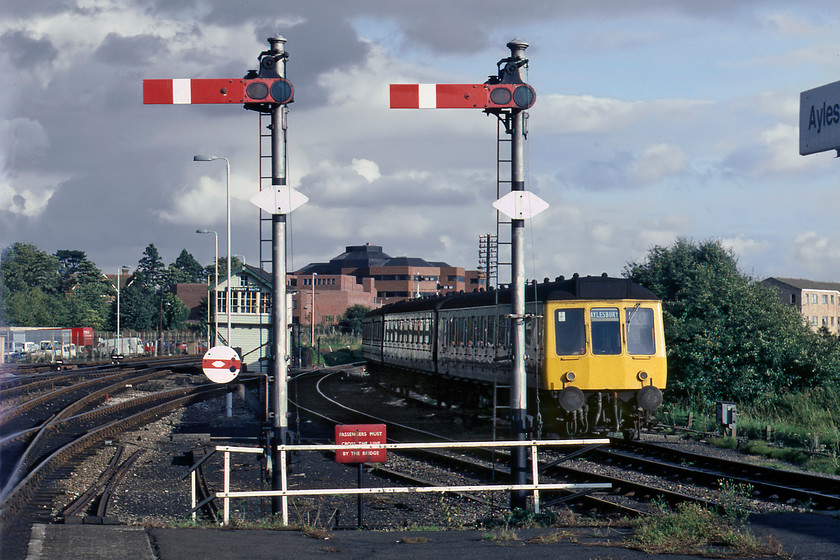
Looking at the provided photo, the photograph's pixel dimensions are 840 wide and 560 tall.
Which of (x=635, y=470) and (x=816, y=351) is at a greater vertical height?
(x=816, y=351)

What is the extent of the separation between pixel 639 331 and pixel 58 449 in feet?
35.8

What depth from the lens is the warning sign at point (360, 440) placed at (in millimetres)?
10602

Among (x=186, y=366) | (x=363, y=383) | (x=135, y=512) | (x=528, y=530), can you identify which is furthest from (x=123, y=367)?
(x=528, y=530)

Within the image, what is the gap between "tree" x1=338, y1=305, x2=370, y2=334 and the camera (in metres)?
95.2

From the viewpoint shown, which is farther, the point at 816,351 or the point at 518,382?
the point at 816,351

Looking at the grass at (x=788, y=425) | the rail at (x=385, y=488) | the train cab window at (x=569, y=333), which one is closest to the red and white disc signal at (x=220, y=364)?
the rail at (x=385, y=488)

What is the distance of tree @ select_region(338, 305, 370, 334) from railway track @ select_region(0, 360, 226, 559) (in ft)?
193

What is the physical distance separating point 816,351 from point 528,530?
1903 centimetres

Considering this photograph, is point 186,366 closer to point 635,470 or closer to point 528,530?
→ point 635,470

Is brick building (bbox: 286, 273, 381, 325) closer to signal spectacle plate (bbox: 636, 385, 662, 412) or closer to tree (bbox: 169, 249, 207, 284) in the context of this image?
tree (bbox: 169, 249, 207, 284)

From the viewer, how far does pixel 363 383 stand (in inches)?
1658

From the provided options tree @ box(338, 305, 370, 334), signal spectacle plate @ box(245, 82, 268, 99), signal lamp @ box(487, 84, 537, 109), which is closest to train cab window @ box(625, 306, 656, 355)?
signal lamp @ box(487, 84, 537, 109)

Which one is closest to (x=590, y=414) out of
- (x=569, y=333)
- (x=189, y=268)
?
(x=569, y=333)

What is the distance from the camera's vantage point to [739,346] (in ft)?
85.3
